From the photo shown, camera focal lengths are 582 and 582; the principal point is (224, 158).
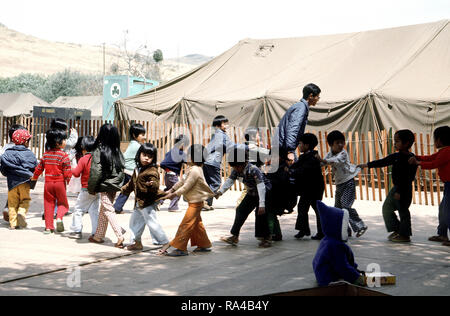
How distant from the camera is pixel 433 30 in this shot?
616 inches

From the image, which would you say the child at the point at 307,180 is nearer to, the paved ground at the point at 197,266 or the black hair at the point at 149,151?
the paved ground at the point at 197,266

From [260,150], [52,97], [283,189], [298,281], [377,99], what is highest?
[52,97]

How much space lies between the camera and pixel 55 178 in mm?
7633

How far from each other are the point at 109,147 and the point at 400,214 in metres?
3.72

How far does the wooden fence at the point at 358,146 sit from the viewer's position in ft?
39.2

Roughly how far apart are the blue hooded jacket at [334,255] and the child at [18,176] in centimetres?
469

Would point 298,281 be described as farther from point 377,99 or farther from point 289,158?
point 377,99

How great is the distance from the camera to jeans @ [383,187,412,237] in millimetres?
7203

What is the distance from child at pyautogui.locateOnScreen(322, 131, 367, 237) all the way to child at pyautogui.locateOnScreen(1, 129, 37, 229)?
13.6 feet

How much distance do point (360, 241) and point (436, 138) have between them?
5.23 feet

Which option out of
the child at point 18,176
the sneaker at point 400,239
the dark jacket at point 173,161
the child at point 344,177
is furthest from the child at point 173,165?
the sneaker at point 400,239

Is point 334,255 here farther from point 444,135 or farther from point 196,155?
point 444,135

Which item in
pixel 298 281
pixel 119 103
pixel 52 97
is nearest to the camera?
pixel 298 281
